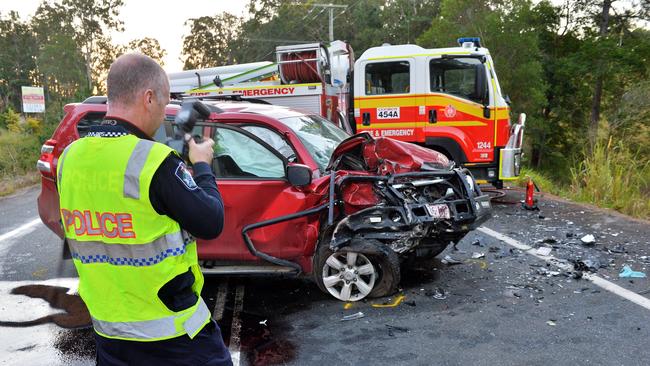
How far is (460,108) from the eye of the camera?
9.20 metres

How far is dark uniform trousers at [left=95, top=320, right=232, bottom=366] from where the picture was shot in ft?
6.04

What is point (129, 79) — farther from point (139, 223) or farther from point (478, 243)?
point (478, 243)

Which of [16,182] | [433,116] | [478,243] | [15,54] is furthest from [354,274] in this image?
[15,54]

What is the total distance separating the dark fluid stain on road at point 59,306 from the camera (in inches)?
178

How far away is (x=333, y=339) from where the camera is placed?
402cm

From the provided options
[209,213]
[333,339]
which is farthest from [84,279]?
[333,339]

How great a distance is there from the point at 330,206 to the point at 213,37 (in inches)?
2194

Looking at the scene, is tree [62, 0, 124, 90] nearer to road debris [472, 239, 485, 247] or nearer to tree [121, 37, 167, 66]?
tree [121, 37, 167, 66]

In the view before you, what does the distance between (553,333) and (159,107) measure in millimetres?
→ 3466

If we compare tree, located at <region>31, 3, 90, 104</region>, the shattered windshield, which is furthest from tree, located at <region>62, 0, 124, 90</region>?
the shattered windshield

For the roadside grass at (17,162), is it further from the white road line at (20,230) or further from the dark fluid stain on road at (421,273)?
the dark fluid stain on road at (421,273)

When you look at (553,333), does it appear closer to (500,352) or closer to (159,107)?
(500,352)

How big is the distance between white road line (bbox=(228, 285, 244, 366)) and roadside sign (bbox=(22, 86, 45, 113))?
750 inches

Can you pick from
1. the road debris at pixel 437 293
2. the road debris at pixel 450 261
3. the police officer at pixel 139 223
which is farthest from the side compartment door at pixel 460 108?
the police officer at pixel 139 223
